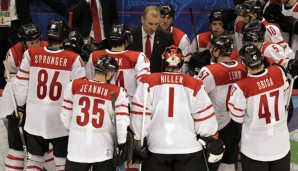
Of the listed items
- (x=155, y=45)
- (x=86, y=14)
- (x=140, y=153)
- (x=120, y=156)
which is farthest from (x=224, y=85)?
(x=86, y=14)

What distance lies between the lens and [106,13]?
231 inches

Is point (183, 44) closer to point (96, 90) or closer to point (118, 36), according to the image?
point (118, 36)

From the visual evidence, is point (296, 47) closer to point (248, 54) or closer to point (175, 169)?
point (248, 54)

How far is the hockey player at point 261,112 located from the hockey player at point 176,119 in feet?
0.80

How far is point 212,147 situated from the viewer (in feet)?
11.0

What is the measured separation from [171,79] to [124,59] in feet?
2.00

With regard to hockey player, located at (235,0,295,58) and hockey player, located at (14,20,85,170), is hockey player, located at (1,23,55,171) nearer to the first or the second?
hockey player, located at (14,20,85,170)

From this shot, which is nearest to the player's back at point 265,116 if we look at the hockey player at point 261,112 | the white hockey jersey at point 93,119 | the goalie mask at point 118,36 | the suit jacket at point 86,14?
the hockey player at point 261,112

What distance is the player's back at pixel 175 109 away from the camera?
332cm

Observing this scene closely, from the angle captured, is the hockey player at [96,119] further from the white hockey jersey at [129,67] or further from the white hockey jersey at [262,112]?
the white hockey jersey at [262,112]

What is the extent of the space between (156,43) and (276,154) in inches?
65.8

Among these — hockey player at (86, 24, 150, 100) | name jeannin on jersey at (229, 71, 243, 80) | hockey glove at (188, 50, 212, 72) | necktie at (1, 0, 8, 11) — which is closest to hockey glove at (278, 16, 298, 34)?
hockey glove at (188, 50, 212, 72)

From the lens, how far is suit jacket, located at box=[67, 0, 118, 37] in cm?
585

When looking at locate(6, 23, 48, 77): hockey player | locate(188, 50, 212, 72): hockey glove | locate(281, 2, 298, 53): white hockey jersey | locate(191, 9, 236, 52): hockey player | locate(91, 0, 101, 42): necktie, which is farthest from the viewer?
locate(91, 0, 101, 42): necktie
